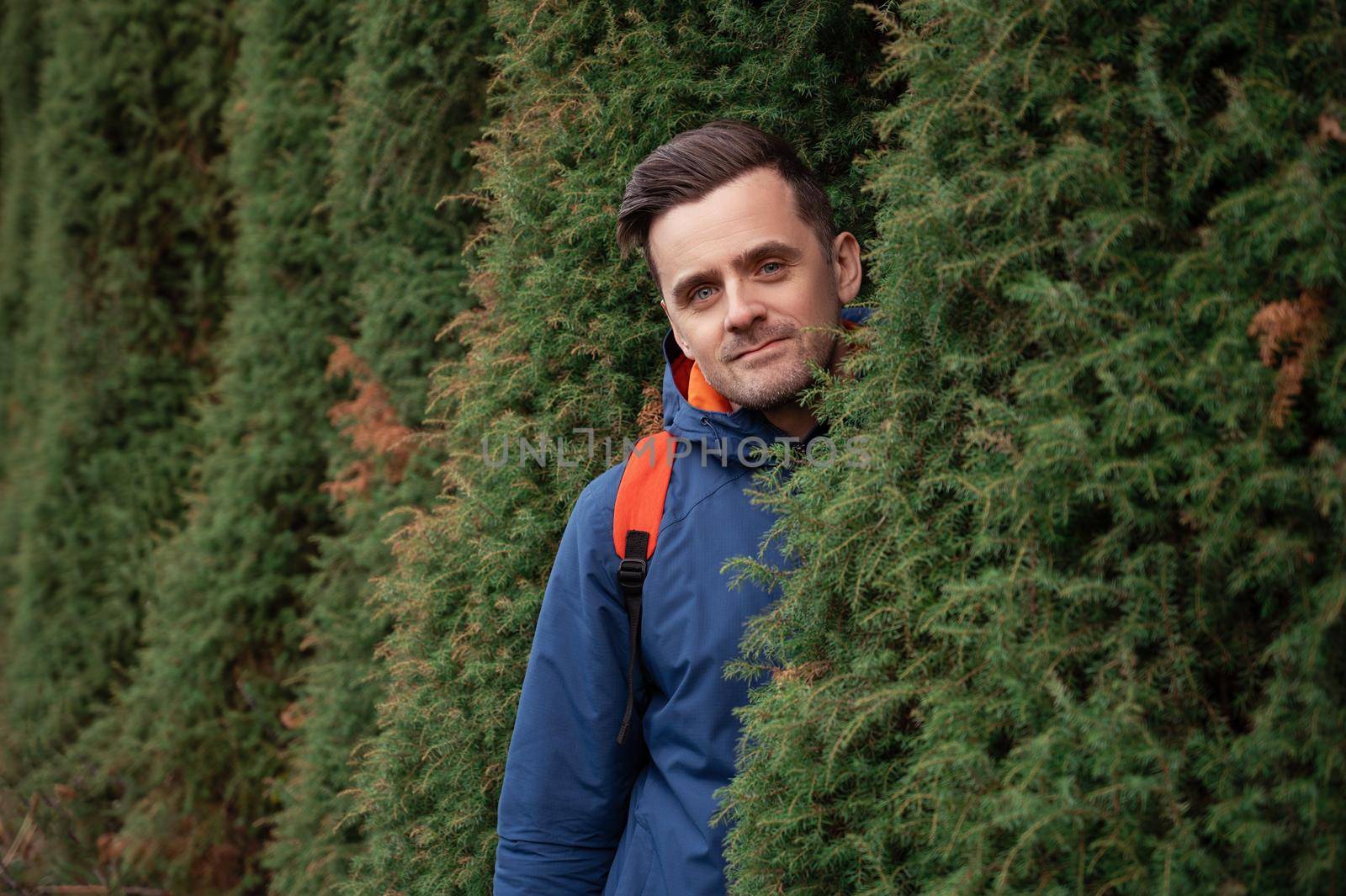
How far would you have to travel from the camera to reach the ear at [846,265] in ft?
7.61

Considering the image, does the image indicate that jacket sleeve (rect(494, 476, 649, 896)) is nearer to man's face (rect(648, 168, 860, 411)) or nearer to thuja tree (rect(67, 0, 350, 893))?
man's face (rect(648, 168, 860, 411))

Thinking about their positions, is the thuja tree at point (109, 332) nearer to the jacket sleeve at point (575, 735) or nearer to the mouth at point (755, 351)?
the jacket sleeve at point (575, 735)

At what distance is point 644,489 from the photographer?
2.21 m

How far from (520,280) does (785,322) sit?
115 cm

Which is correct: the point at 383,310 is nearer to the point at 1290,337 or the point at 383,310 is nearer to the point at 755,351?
the point at 755,351

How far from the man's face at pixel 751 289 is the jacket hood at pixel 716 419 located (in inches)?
1.6

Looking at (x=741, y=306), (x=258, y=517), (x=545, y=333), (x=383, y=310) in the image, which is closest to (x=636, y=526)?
(x=741, y=306)

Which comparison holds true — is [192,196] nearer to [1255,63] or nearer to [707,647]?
[707,647]

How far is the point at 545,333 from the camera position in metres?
2.88

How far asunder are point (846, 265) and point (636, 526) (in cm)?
76

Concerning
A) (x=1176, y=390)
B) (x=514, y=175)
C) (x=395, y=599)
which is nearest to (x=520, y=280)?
(x=514, y=175)

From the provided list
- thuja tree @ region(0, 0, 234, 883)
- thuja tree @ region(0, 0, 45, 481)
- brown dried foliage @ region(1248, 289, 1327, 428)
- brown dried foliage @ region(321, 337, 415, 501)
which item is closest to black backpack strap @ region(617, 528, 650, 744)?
brown dried foliage @ region(1248, 289, 1327, 428)

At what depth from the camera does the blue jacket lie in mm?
2070

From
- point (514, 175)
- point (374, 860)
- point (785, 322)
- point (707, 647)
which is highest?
point (514, 175)
